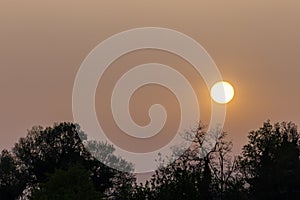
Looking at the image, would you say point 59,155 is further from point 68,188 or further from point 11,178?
point 68,188

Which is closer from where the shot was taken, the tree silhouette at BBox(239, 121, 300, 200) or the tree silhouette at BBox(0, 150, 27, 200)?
the tree silhouette at BBox(239, 121, 300, 200)

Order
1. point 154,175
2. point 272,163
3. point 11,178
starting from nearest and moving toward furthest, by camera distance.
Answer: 1. point 154,175
2. point 272,163
3. point 11,178

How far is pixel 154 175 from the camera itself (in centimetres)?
8569

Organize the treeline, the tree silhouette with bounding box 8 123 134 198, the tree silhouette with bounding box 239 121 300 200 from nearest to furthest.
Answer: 1. the treeline
2. the tree silhouette with bounding box 239 121 300 200
3. the tree silhouette with bounding box 8 123 134 198

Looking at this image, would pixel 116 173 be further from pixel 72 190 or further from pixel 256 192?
pixel 72 190

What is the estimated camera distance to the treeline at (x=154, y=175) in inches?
3359

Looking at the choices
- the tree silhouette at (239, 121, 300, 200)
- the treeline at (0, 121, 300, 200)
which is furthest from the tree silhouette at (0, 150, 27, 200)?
the tree silhouette at (239, 121, 300, 200)

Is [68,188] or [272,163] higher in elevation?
[272,163]

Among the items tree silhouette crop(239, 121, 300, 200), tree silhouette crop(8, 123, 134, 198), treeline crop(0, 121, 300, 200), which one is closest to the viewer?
treeline crop(0, 121, 300, 200)

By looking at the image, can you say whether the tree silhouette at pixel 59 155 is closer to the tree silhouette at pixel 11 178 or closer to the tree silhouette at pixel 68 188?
the tree silhouette at pixel 11 178

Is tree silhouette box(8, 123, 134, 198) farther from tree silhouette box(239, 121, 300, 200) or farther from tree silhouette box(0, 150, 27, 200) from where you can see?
tree silhouette box(239, 121, 300, 200)

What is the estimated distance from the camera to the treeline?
8531cm

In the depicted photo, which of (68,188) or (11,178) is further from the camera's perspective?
(11,178)

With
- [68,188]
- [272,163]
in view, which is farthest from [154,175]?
[272,163]
